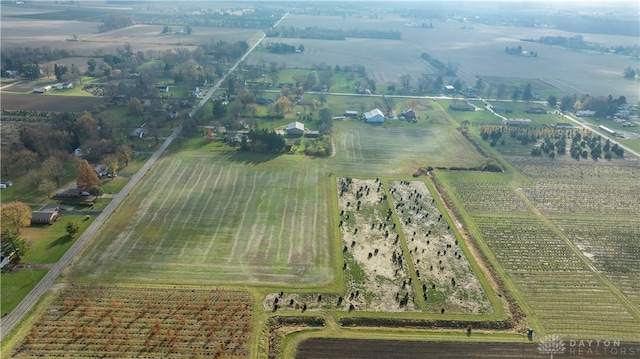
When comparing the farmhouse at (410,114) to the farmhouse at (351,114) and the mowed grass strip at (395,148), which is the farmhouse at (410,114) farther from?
the farmhouse at (351,114)

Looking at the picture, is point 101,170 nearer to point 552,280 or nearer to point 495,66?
point 552,280

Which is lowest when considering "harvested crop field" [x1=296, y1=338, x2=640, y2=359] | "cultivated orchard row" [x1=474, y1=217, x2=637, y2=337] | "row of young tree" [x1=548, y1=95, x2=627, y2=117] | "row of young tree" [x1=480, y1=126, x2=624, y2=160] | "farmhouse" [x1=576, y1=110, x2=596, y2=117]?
"harvested crop field" [x1=296, y1=338, x2=640, y2=359]

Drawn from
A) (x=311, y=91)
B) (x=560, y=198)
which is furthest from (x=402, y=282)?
(x=311, y=91)

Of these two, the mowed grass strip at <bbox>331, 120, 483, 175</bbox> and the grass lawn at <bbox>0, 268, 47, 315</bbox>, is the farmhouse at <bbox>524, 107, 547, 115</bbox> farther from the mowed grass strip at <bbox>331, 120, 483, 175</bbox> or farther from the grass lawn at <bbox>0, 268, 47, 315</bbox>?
the grass lawn at <bbox>0, 268, 47, 315</bbox>

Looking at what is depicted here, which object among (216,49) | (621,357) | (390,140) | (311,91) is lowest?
(621,357)

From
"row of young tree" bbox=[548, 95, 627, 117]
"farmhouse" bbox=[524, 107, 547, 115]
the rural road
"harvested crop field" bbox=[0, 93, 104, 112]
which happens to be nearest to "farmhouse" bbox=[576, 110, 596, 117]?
"row of young tree" bbox=[548, 95, 627, 117]

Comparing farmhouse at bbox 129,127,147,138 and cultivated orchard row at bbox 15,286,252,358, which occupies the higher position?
farmhouse at bbox 129,127,147,138

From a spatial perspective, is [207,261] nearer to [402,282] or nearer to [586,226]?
[402,282]
